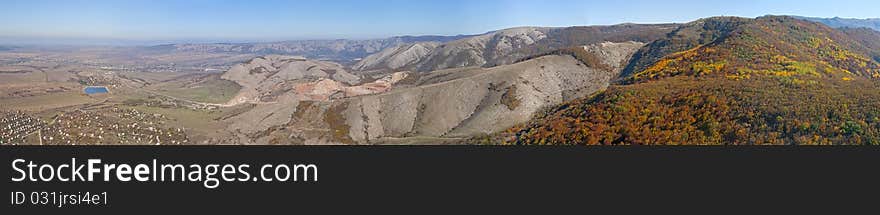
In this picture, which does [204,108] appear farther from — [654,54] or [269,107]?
[654,54]

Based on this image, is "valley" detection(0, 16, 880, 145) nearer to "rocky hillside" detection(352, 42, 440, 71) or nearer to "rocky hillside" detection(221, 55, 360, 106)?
"rocky hillside" detection(221, 55, 360, 106)

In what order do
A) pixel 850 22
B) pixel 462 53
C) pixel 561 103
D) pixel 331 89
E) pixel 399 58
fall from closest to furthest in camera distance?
pixel 561 103
pixel 331 89
pixel 462 53
pixel 399 58
pixel 850 22

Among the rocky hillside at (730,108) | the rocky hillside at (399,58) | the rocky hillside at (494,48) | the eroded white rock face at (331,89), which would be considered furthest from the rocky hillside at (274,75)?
the rocky hillside at (730,108)

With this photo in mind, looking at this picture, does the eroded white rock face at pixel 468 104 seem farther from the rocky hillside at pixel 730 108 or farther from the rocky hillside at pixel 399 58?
the rocky hillside at pixel 399 58

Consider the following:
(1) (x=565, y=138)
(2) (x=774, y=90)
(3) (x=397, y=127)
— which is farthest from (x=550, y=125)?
(3) (x=397, y=127)

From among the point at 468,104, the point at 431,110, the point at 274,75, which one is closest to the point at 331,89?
the point at 431,110

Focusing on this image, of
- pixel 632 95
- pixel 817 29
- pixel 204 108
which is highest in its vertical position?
pixel 817 29

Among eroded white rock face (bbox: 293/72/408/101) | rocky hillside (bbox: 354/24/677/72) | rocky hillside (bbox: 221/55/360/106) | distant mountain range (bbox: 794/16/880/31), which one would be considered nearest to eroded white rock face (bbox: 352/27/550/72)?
rocky hillside (bbox: 354/24/677/72)

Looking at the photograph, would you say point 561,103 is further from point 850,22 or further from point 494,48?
point 850,22
